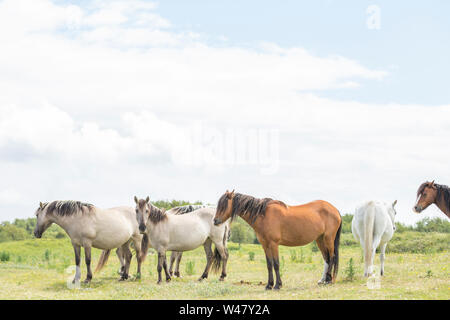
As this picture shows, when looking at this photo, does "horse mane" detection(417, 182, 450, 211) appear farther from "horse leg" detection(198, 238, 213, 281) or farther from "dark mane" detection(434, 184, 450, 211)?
"horse leg" detection(198, 238, 213, 281)

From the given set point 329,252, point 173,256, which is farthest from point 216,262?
point 329,252

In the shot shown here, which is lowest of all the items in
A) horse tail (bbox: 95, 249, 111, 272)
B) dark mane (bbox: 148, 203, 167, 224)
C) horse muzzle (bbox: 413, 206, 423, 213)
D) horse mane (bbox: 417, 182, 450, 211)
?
horse tail (bbox: 95, 249, 111, 272)

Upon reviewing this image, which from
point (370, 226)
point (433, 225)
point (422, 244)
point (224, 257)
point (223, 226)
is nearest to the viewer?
point (370, 226)

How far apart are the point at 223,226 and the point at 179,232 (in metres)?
1.39

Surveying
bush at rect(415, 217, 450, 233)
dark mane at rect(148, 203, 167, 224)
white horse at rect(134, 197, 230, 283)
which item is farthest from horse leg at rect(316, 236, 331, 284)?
bush at rect(415, 217, 450, 233)

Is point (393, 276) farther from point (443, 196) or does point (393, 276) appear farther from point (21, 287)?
point (21, 287)

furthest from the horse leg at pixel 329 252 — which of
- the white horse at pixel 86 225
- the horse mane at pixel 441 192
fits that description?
the white horse at pixel 86 225

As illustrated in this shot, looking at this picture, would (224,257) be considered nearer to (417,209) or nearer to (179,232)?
(179,232)

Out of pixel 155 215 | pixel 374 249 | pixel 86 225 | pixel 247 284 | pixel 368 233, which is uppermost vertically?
pixel 155 215

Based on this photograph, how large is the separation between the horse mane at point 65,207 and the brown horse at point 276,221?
4.12 metres

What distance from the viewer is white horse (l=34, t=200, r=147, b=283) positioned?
40.8ft

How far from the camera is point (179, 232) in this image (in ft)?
41.8

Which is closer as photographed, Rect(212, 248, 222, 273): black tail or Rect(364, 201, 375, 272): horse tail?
Rect(364, 201, 375, 272): horse tail
